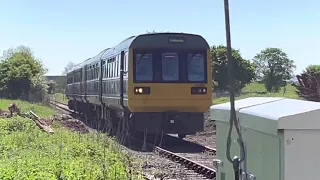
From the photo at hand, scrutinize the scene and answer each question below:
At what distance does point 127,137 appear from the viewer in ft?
58.1

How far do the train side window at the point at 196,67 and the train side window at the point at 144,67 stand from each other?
107 cm

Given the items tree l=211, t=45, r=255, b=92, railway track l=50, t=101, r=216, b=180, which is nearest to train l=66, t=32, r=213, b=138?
railway track l=50, t=101, r=216, b=180

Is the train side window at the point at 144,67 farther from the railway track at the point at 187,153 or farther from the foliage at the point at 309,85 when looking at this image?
the foliage at the point at 309,85

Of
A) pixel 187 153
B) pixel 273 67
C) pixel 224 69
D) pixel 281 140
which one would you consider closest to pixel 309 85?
pixel 187 153

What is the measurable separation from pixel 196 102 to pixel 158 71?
4.37 feet

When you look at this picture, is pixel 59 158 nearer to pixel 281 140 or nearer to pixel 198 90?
pixel 198 90

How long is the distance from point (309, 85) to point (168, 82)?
855 cm

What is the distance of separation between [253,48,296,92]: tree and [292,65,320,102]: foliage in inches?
1916

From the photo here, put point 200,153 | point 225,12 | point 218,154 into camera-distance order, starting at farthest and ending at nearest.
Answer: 1. point 200,153
2. point 218,154
3. point 225,12

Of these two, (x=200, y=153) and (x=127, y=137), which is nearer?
(x=200, y=153)

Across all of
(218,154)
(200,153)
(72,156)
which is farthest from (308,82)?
(218,154)

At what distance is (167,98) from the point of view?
15719 mm

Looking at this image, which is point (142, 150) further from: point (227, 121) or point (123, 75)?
point (227, 121)

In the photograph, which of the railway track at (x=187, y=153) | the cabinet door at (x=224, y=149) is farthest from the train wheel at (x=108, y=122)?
the cabinet door at (x=224, y=149)
